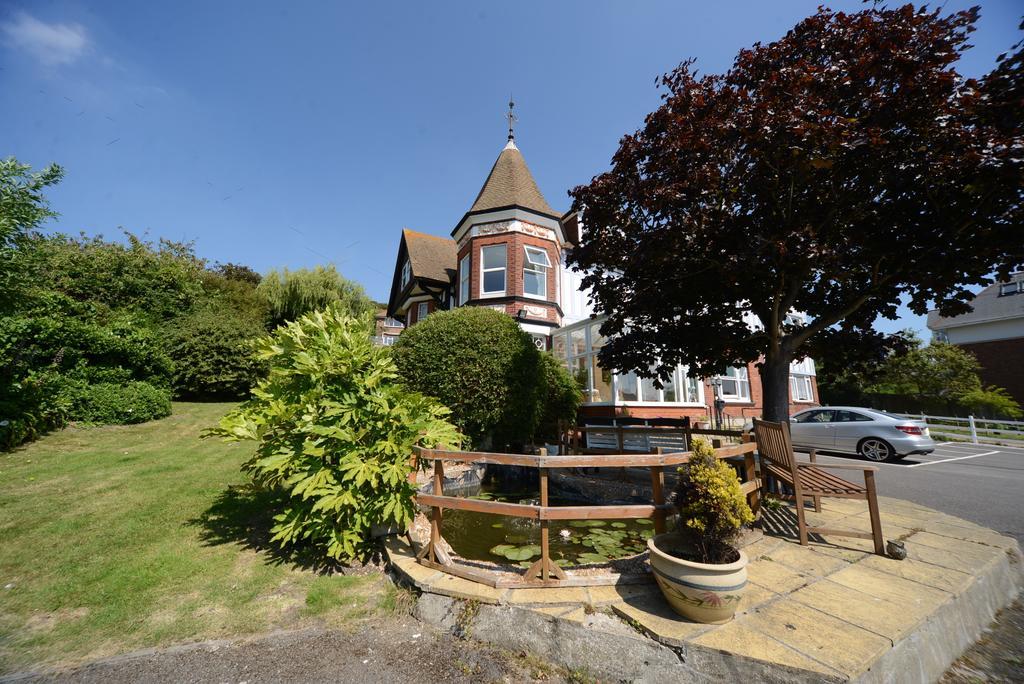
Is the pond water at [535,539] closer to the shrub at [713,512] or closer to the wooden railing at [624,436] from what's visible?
the shrub at [713,512]

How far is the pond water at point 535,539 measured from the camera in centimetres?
461

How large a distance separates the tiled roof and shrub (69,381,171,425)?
36.5 feet

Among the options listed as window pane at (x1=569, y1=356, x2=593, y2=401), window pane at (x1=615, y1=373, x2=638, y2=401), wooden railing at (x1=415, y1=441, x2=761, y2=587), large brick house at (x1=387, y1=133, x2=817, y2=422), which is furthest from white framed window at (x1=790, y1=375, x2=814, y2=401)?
wooden railing at (x1=415, y1=441, x2=761, y2=587)

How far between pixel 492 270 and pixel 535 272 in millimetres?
1739

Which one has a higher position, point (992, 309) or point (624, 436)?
point (992, 309)

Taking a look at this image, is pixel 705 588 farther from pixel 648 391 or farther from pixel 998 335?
pixel 998 335

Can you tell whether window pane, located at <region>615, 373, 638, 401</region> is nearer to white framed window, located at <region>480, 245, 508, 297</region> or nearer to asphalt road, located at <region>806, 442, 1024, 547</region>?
white framed window, located at <region>480, 245, 508, 297</region>

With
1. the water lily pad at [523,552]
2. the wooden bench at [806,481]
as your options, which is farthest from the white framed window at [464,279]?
the wooden bench at [806,481]

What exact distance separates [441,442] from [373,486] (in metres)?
0.83

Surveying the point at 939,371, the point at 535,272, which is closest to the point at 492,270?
the point at 535,272

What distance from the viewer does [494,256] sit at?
52.6ft

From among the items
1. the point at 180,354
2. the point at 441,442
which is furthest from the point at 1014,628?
the point at 180,354

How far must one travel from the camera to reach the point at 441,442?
443 centimetres

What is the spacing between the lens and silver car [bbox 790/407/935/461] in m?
10.7
